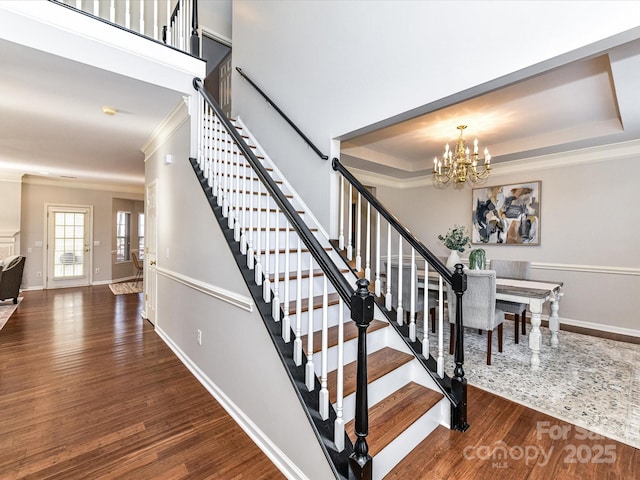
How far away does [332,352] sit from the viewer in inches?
78.7

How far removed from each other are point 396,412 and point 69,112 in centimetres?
444

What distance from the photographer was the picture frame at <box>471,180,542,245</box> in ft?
15.3

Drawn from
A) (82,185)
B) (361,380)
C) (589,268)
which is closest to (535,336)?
(589,268)

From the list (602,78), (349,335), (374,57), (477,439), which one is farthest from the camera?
(602,78)

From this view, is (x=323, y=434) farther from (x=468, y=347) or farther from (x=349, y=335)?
(x=468, y=347)

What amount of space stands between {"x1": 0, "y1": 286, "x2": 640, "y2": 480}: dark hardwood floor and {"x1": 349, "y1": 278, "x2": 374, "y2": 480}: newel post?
15.7 inches

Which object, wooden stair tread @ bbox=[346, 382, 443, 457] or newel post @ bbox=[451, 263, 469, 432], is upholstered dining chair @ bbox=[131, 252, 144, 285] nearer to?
wooden stair tread @ bbox=[346, 382, 443, 457]

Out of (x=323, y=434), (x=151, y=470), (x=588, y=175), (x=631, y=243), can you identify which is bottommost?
(x=151, y=470)

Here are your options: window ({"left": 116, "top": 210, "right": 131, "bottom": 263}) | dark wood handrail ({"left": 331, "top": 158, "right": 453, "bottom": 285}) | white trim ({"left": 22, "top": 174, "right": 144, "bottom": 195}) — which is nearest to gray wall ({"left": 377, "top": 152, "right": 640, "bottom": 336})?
dark wood handrail ({"left": 331, "top": 158, "right": 453, "bottom": 285})

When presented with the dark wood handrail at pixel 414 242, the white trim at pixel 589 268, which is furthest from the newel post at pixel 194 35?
the white trim at pixel 589 268

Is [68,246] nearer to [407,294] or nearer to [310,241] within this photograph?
[407,294]

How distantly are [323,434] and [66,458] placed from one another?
5.27ft

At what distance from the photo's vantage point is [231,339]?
2230 mm

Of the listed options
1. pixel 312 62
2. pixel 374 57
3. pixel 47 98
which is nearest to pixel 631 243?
pixel 374 57
